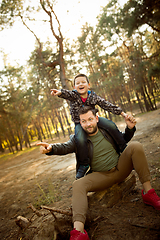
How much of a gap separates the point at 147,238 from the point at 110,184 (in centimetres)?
97

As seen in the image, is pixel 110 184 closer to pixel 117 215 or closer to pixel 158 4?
pixel 117 215

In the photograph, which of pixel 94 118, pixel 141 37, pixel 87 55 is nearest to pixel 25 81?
pixel 87 55

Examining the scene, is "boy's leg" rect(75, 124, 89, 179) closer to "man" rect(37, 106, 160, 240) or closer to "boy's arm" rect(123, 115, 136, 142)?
"man" rect(37, 106, 160, 240)

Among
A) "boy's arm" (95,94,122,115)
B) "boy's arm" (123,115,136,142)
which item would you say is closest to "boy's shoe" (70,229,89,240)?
"boy's arm" (123,115,136,142)

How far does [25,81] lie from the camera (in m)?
22.6

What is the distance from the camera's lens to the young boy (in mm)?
2621

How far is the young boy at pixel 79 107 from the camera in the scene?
2.62 metres

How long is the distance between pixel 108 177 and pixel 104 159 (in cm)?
28

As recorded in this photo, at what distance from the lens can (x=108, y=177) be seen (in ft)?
8.40

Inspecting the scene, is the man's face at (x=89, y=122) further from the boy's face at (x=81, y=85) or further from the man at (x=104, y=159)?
the boy's face at (x=81, y=85)

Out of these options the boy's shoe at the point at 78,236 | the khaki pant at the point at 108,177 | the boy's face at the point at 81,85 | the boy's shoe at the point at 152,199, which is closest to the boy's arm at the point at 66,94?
the boy's face at the point at 81,85

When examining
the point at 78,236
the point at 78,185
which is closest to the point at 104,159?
the point at 78,185

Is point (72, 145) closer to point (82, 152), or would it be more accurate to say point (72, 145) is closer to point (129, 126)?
point (82, 152)

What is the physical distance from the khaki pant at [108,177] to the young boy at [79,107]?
227mm
